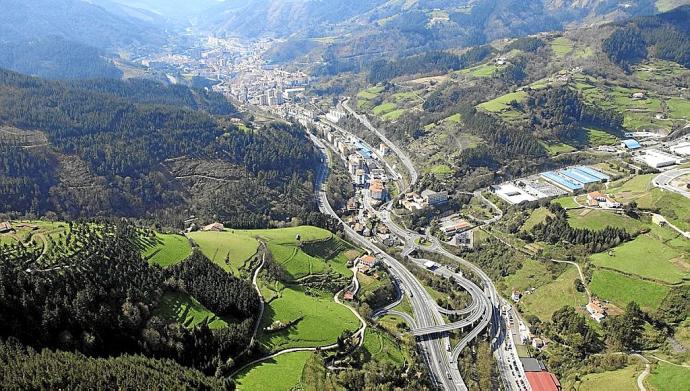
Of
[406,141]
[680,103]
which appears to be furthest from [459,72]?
[680,103]

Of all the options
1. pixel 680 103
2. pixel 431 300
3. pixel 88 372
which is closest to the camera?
pixel 88 372

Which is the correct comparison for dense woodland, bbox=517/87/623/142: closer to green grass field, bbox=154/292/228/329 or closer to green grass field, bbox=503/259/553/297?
green grass field, bbox=503/259/553/297

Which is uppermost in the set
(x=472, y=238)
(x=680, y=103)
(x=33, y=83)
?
(x=33, y=83)

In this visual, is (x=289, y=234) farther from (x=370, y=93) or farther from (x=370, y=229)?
(x=370, y=93)

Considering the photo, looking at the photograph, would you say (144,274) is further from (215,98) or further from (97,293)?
(215,98)

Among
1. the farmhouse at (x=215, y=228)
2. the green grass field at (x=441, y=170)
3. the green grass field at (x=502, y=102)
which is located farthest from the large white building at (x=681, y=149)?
the farmhouse at (x=215, y=228)

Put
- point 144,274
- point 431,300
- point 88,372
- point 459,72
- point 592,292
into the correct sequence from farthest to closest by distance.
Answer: point 459,72
point 431,300
point 592,292
point 144,274
point 88,372
